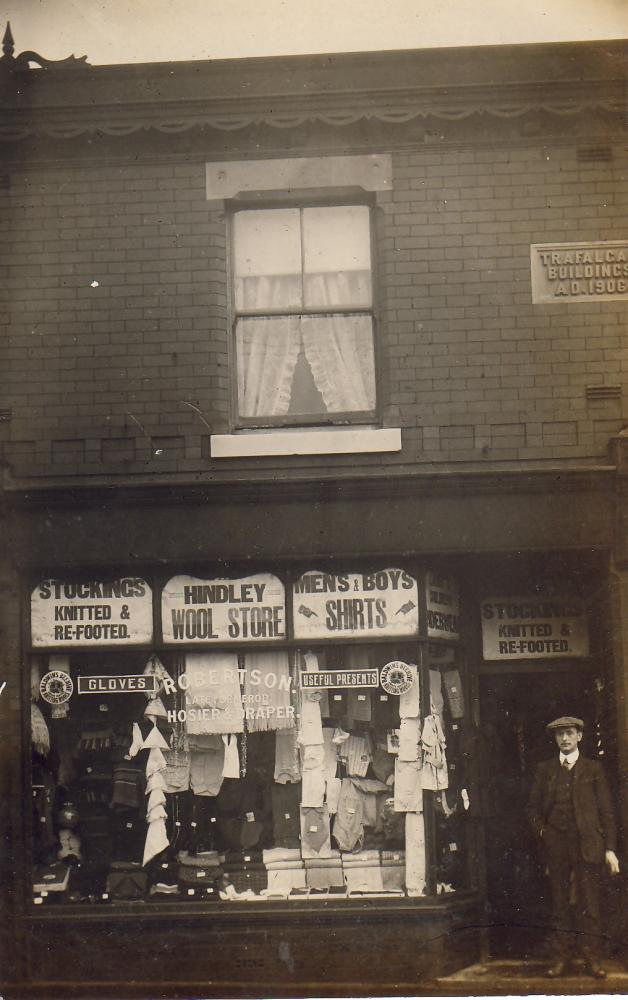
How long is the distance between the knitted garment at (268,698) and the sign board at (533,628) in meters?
1.85

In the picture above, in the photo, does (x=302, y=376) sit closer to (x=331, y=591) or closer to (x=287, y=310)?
(x=287, y=310)

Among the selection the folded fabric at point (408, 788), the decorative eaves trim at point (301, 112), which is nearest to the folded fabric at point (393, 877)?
the folded fabric at point (408, 788)

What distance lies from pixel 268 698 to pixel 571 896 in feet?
9.62

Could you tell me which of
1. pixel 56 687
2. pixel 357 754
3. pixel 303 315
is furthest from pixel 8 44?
pixel 357 754

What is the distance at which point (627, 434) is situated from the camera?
10.4m

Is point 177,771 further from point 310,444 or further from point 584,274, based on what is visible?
point 584,274

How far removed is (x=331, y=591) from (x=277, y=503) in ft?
2.81

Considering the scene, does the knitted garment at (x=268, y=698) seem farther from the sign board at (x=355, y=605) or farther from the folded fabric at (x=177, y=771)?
the folded fabric at (x=177, y=771)

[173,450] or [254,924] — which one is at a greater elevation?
[173,450]

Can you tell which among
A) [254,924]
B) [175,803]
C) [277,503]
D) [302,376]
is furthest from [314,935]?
[302,376]

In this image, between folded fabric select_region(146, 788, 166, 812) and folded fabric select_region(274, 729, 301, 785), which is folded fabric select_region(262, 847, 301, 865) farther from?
folded fabric select_region(146, 788, 166, 812)

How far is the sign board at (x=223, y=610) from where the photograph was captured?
34.7 feet

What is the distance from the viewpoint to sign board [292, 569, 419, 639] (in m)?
10.5

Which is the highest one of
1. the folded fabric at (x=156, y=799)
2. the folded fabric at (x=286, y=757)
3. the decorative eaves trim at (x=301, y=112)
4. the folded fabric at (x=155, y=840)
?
the decorative eaves trim at (x=301, y=112)
